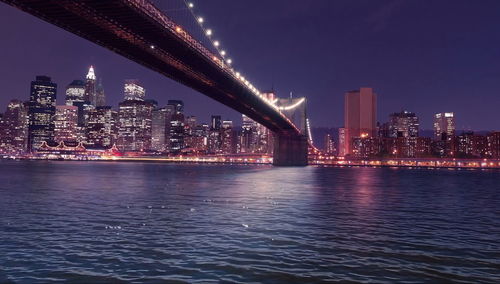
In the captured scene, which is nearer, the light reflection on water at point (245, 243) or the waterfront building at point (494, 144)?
the light reflection on water at point (245, 243)

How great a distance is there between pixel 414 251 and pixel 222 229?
7193 millimetres

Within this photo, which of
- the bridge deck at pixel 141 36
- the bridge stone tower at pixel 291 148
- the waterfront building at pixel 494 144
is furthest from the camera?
the waterfront building at pixel 494 144

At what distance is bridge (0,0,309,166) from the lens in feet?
103

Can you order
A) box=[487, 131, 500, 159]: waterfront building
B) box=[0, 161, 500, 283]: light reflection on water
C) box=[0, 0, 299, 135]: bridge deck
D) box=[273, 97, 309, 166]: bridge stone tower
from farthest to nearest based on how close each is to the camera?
box=[487, 131, 500, 159]: waterfront building, box=[273, 97, 309, 166]: bridge stone tower, box=[0, 0, 299, 135]: bridge deck, box=[0, 161, 500, 283]: light reflection on water

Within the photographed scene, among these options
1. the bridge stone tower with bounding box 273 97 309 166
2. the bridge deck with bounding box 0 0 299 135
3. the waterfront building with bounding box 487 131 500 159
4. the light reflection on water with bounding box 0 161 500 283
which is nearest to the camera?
the light reflection on water with bounding box 0 161 500 283

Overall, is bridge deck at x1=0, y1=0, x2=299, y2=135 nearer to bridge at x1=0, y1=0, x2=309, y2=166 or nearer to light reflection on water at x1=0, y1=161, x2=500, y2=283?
bridge at x1=0, y1=0, x2=309, y2=166

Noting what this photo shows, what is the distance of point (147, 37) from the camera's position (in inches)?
1528

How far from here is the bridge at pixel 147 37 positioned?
103 feet

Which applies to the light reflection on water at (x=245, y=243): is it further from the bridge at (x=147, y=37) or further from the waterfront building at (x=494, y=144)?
the waterfront building at (x=494, y=144)

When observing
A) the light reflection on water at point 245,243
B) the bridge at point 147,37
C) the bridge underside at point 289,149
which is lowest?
the light reflection on water at point 245,243

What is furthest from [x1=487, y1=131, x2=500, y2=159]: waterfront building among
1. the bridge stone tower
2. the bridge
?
the bridge

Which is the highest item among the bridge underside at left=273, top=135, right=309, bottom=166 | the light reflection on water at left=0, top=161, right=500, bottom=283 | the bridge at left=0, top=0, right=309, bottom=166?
the bridge at left=0, top=0, right=309, bottom=166

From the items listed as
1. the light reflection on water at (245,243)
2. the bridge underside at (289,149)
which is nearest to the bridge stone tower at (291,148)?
the bridge underside at (289,149)

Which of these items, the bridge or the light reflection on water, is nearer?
the light reflection on water
